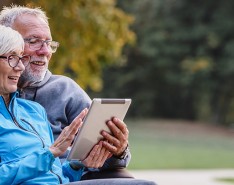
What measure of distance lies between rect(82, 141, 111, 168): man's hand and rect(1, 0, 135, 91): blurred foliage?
30.8 feet

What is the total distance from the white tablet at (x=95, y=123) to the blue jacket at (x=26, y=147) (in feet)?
0.38

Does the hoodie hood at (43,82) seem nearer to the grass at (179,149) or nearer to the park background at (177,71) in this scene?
the grass at (179,149)

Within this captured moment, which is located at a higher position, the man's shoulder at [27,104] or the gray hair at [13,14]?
the gray hair at [13,14]

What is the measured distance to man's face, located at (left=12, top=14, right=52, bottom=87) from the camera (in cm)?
345

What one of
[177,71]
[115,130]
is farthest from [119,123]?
[177,71]

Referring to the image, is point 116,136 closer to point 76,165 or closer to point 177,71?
point 76,165

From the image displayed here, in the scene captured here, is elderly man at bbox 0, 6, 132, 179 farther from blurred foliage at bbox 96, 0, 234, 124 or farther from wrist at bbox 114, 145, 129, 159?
blurred foliage at bbox 96, 0, 234, 124

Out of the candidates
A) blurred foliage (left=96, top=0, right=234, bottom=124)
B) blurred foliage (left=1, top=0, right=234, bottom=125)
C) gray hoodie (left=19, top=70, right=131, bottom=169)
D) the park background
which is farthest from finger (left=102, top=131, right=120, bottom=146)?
blurred foliage (left=96, top=0, right=234, bottom=124)

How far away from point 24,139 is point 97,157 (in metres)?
0.34

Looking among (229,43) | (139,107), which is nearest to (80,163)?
(229,43)

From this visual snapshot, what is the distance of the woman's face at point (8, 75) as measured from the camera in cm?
304

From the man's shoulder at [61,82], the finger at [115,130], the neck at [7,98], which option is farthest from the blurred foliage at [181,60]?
the neck at [7,98]

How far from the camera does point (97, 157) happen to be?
10.6 ft

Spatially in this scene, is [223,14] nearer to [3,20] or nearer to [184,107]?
[184,107]
